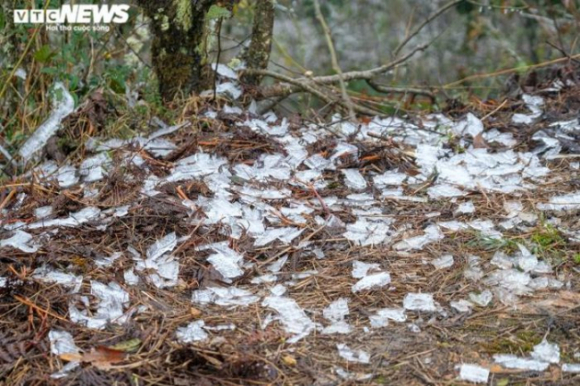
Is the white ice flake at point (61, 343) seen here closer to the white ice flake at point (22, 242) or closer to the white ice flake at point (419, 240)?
the white ice flake at point (22, 242)

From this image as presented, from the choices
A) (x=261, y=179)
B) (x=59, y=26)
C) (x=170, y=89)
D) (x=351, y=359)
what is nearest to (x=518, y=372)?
(x=351, y=359)

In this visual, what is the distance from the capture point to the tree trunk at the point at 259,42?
3666 mm

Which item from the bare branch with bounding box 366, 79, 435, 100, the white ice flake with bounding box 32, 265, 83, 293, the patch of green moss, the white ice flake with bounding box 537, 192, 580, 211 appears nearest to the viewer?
the patch of green moss

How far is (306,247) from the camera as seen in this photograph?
2.42m

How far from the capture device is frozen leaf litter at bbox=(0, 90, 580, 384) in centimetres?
195

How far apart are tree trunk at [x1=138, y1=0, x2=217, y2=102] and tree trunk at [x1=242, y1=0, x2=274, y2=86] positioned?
0.88 feet

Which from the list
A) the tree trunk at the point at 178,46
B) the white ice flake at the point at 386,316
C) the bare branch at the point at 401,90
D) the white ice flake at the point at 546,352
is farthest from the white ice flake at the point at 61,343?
the bare branch at the point at 401,90

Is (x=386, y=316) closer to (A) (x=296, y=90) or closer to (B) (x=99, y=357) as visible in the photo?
(B) (x=99, y=357)

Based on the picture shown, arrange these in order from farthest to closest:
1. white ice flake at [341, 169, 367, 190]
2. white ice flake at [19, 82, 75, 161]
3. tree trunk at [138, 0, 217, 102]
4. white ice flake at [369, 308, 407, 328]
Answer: tree trunk at [138, 0, 217, 102] < white ice flake at [19, 82, 75, 161] < white ice flake at [341, 169, 367, 190] < white ice flake at [369, 308, 407, 328]

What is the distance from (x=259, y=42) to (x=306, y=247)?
1563mm

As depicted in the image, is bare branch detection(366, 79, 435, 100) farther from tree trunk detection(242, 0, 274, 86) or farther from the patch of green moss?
the patch of green moss

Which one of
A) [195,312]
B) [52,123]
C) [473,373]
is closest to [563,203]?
[473,373]

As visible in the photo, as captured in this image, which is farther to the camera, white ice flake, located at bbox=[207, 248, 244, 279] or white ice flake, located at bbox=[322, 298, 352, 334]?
white ice flake, located at bbox=[207, 248, 244, 279]

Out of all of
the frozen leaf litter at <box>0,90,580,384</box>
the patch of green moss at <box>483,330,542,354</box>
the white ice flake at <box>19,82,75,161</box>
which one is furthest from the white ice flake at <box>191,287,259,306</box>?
the white ice flake at <box>19,82,75,161</box>
